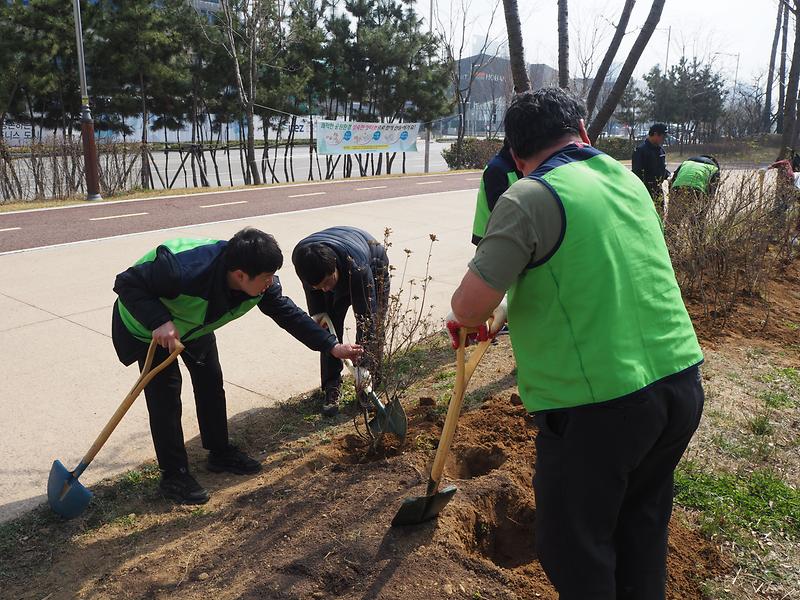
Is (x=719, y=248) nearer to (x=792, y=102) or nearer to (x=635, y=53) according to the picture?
(x=635, y=53)

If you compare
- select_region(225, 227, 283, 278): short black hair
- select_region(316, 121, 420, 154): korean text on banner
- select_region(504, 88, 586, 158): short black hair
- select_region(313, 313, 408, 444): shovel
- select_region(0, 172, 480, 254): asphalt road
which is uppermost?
select_region(316, 121, 420, 154): korean text on banner

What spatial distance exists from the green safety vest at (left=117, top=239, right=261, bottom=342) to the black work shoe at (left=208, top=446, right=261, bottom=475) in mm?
740

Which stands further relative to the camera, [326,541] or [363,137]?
[363,137]

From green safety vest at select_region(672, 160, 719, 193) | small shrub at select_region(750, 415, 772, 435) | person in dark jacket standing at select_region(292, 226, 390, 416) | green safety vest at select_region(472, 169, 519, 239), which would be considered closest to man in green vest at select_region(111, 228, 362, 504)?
person in dark jacket standing at select_region(292, 226, 390, 416)

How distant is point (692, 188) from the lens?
287 inches

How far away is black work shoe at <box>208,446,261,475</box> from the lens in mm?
3768

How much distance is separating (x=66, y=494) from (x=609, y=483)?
2.44 m

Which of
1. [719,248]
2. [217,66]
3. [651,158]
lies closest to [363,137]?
[217,66]

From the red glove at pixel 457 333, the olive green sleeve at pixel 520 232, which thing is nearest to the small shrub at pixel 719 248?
the red glove at pixel 457 333

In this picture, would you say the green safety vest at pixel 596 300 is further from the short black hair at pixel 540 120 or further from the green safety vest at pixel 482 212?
the green safety vest at pixel 482 212

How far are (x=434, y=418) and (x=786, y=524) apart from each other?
5.97 ft

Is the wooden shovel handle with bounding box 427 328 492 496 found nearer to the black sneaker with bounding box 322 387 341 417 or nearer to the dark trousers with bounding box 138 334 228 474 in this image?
the dark trousers with bounding box 138 334 228 474

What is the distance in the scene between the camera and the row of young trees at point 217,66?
66.3ft

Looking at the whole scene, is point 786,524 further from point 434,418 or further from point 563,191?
point 563,191
